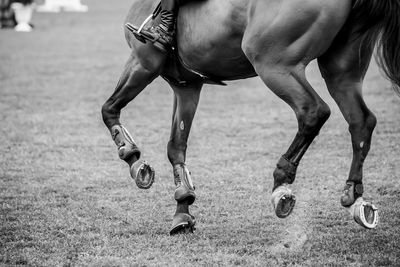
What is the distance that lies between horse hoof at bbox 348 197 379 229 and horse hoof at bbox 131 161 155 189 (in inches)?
72.7

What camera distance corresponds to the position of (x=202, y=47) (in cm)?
575

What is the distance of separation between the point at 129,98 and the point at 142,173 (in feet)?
2.36

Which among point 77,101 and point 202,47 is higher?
point 202,47

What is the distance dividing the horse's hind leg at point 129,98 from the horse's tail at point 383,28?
6.05 feet

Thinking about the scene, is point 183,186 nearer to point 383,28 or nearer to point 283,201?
point 283,201

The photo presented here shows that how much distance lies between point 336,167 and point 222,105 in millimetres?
5148

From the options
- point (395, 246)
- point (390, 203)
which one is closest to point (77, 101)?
point (390, 203)

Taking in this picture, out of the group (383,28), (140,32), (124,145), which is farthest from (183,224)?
(383,28)

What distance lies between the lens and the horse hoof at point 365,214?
17.4 feet

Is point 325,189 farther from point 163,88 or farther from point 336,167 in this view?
point 163,88

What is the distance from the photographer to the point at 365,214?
5.36 metres

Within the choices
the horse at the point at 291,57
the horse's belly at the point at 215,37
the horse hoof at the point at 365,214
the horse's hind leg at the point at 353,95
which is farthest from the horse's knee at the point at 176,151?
the horse hoof at the point at 365,214

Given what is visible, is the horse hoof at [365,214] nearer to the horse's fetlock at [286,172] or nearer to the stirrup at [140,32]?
the horse's fetlock at [286,172]

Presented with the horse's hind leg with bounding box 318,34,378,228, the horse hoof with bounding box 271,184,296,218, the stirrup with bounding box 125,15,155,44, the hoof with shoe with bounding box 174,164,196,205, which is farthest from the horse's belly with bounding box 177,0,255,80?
the horse hoof with bounding box 271,184,296,218
